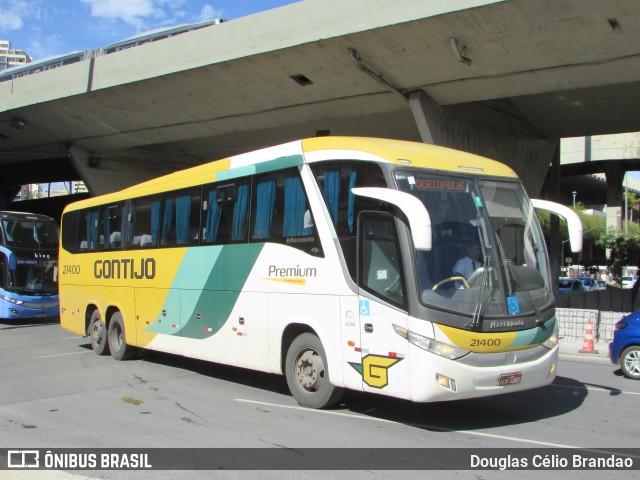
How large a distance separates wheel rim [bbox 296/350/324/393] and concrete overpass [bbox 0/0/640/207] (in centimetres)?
981

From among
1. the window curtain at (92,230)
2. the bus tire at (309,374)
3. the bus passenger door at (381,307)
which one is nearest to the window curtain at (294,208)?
the bus passenger door at (381,307)

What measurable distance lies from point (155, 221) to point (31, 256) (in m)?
12.1

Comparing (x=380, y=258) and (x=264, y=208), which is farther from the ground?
(x=264, y=208)

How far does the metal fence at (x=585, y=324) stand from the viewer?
1479 cm

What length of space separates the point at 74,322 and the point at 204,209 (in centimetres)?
626

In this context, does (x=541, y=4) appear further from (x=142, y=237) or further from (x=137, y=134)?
(x=137, y=134)

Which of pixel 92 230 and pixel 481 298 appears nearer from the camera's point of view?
pixel 481 298

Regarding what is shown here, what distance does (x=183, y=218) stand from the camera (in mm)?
10594

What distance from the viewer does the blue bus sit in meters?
20.7

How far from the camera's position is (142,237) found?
38.7 feet

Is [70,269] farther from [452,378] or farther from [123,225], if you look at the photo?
[452,378]

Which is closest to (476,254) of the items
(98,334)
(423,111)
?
(98,334)

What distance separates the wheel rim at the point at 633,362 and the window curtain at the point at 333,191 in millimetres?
6319

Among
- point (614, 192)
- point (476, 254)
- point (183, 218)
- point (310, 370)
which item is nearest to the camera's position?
point (476, 254)
